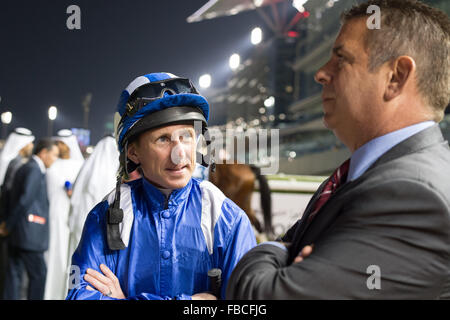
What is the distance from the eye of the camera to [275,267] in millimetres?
992

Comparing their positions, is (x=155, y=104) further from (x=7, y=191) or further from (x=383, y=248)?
(x=7, y=191)

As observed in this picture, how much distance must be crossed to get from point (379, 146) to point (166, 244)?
77 centimetres

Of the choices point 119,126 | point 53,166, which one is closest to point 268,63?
point 53,166

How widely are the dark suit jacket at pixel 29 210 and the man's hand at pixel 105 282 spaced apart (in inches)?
159

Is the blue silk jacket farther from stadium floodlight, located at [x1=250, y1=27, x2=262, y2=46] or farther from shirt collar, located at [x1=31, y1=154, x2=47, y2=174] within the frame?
shirt collar, located at [x1=31, y1=154, x2=47, y2=174]

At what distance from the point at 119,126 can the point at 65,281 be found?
3613 millimetres

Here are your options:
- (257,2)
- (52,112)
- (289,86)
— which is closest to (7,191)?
(52,112)

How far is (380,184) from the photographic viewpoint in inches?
36.4

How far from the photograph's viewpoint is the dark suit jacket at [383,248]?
2.95 feet

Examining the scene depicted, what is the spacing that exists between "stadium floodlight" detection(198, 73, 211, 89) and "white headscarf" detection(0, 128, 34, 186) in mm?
5096

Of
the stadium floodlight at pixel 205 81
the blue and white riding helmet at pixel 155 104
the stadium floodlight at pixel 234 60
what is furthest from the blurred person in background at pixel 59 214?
the blue and white riding helmet at pixel 155 104

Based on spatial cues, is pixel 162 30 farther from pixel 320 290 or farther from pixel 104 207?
pixel 320 290

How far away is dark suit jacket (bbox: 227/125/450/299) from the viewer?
0.90 metres

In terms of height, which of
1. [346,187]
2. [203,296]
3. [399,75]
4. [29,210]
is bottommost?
[203,296]
